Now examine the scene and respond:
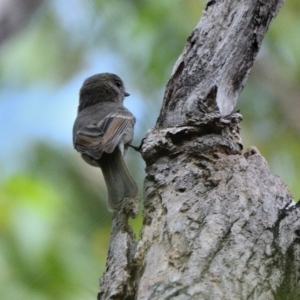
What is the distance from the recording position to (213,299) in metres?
2.05

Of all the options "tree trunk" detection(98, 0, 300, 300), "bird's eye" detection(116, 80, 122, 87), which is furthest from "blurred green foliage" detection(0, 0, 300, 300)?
"tree trunk" detection(98, 0, 300, 300)

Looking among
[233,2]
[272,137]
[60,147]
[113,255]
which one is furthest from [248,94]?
[113,255]

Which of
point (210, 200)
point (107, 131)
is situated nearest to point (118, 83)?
point (107, 131)

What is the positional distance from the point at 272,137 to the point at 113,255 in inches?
144

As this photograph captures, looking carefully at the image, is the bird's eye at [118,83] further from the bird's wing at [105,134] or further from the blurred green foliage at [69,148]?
the bird's wing at [105,134]

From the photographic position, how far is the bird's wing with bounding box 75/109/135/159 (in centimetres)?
420

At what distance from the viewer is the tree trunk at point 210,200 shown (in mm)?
2199

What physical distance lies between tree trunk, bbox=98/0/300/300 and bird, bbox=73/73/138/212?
679mm

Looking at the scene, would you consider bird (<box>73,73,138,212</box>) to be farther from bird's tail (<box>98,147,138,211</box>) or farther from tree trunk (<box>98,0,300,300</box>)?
tree trunk (<box>98,0,300,300</box>)

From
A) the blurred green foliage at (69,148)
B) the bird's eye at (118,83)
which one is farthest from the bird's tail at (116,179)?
the bird's eye at (118,83)

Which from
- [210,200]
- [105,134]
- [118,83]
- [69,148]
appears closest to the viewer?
[210,200]

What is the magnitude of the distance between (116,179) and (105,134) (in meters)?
0.60

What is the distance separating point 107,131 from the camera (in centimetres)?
452

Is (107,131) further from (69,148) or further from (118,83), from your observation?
(69,148)
